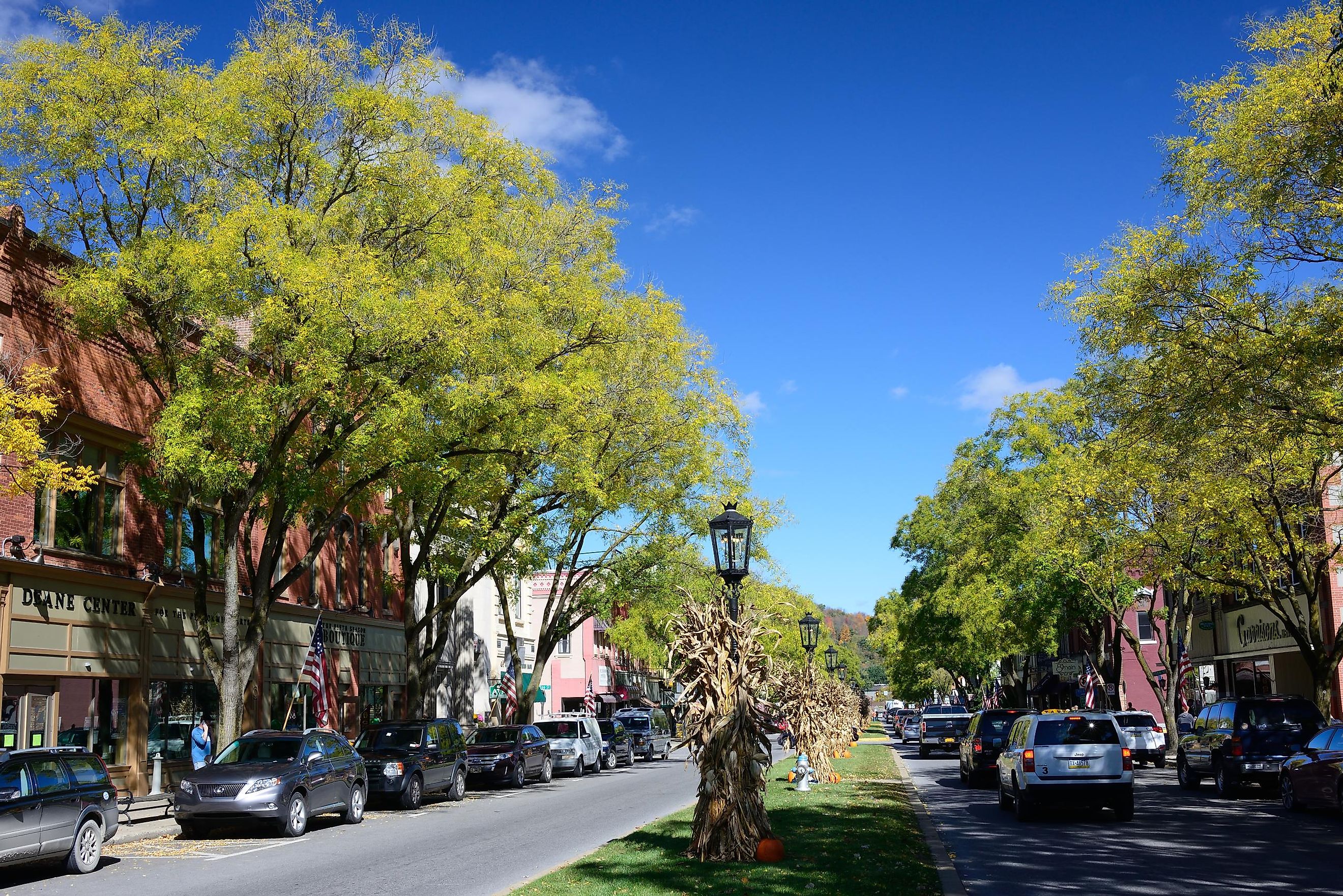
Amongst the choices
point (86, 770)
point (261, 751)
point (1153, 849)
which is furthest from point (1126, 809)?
point (86, 770)

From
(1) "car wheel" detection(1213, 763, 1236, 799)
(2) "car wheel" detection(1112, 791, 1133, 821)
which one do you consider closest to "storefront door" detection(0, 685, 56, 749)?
(2) "car wheel" detection(1112, 791, 1133, 821)

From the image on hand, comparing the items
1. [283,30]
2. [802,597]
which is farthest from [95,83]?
[802,597]

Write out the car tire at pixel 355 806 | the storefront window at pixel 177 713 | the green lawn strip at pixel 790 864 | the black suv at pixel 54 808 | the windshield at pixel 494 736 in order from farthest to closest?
the windshield at pixel 494 736
the storefront window at pixel 177 713
the car tire at pixel 355 806
the black suv at pixel 54 808
the green lawn strip at pixel 790 864

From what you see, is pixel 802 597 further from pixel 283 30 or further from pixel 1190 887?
pixel 1190 887

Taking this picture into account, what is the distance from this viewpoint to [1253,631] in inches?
1665

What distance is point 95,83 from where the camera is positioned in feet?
63.5

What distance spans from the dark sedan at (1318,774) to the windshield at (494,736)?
1893 centimetres

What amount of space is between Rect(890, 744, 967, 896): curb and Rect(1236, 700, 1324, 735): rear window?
650 centimetres

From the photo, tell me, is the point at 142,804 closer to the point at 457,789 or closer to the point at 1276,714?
the point at 457,789

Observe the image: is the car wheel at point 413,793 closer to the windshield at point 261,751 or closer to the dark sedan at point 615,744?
the windshield at point 261,751

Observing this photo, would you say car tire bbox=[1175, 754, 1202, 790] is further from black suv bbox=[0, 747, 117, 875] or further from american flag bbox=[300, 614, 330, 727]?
black suv bbox=[0, 747, 117, 875]

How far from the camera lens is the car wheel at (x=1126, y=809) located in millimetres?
18172

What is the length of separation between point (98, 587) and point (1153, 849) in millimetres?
19967

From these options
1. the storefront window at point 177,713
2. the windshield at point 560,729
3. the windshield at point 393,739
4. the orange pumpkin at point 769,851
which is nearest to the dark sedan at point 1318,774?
the orange pumpkin at point 769,851
